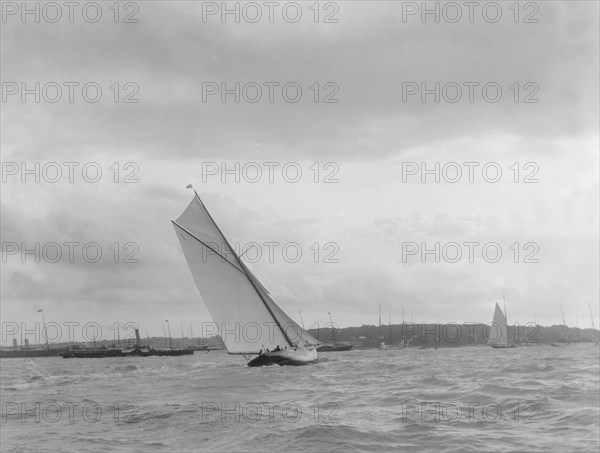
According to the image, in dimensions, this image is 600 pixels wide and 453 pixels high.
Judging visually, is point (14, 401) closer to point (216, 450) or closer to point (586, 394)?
point (216, 450)

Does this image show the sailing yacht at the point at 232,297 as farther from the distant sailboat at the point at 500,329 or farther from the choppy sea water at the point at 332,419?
the distant sailboat at the point at 500,329

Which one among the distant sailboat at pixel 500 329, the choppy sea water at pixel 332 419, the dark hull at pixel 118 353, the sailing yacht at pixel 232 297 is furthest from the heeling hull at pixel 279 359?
the dark hull at pixel 118 353

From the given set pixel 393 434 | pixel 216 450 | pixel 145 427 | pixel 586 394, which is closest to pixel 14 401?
pixel 145 427

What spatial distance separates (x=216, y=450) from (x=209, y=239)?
35751 millimetres

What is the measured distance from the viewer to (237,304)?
50844mm

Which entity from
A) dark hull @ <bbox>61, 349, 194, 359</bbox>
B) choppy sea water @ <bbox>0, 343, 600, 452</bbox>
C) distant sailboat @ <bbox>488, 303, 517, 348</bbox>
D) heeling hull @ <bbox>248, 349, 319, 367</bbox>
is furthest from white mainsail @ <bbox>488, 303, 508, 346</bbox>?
choppy sea water @ <bbox>0, 343, 600, 452</bbox>

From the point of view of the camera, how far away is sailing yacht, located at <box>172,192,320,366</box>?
4828cm

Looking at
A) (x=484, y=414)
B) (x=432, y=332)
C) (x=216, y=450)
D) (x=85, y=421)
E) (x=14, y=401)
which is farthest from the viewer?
(x=432, y=332)

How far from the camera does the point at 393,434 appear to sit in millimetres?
17281

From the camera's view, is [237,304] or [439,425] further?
[237,304]

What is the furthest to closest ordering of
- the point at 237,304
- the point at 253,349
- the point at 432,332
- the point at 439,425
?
the point at 432,332, the point at 253,349, the point at 237,304, the point at 439,425

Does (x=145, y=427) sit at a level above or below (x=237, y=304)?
below

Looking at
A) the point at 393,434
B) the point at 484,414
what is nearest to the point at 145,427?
the point at 393,434

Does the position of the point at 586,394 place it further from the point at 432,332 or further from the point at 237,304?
the point at 432,332
